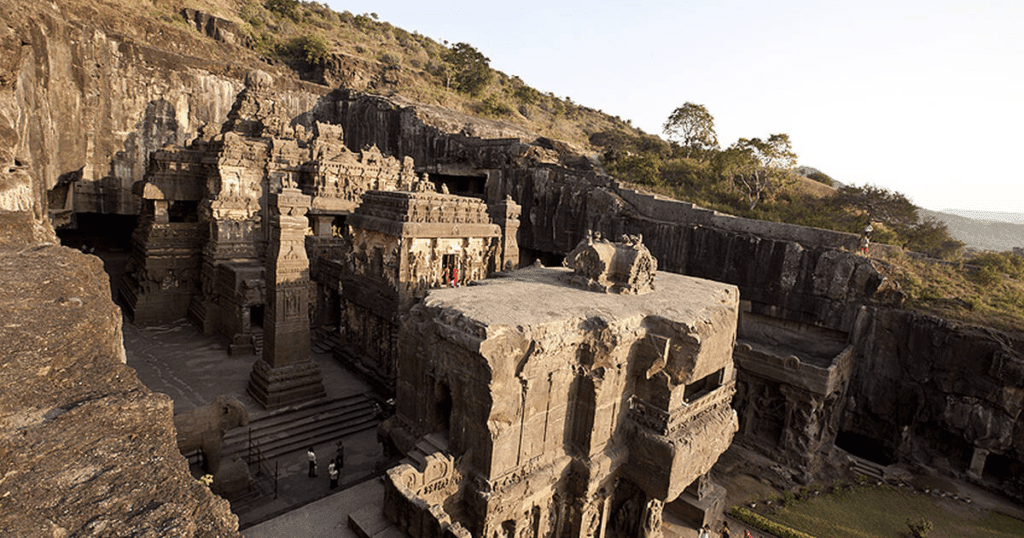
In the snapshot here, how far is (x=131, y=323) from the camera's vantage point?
817 inches

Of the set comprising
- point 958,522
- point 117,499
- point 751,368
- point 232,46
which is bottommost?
point 958,522

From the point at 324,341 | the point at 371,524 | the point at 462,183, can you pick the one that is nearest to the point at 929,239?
the point at 462,183

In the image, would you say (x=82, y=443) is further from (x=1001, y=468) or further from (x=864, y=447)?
(x=1001, y=468)

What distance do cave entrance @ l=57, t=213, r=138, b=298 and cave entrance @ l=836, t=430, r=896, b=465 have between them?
33905mm

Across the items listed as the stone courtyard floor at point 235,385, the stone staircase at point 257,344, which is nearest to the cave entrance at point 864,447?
the stone courtyard floor at point 235,385

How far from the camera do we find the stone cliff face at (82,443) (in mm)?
2840

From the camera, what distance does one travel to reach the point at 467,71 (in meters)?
55.3

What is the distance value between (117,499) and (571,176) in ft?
87.4

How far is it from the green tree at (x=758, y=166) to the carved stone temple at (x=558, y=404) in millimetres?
19781

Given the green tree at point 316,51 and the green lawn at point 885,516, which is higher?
the green tree at point 316,51

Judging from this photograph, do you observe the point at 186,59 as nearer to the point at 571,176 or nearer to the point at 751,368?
the point at 571,176

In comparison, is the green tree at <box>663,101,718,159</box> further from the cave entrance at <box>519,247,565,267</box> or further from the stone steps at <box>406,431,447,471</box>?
the stone steps at <box>406,431,447,471</box>

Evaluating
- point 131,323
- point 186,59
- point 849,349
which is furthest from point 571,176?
point 186,59

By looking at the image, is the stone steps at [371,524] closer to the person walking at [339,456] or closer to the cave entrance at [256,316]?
the person walking at [339,456]
